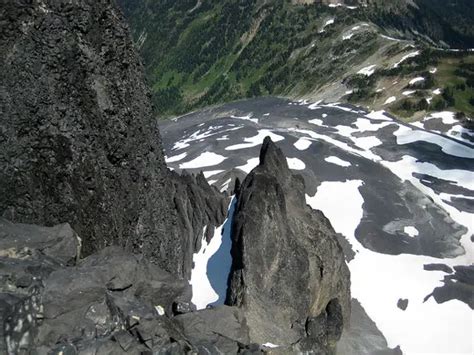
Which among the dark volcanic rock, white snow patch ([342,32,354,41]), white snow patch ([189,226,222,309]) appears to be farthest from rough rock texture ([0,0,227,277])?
white snow patch ([342,32,354,41])

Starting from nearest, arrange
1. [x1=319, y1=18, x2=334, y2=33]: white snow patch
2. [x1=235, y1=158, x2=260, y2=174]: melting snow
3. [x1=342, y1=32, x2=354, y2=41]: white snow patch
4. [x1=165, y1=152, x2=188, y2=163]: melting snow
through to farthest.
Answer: [x1=235, y1=158, x2=260, y2=174]: melting snow, [x1=165, y1=152, x2=188, y2=163]: melting snow, [x1=342, y1=32, x2=354, y2=41]: white snow patch, [x1=319, y1=18, x2=334, y2=33]: white snow patch

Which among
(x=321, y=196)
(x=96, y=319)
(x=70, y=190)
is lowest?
(x=321, y=196)

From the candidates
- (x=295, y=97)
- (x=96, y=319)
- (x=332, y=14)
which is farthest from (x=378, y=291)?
(x=332, y=14)

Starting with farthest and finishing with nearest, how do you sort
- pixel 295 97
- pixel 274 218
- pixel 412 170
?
pixel 295 97
pixel 412 170
pixel 274 218

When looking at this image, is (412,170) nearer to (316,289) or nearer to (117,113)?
(316,289)

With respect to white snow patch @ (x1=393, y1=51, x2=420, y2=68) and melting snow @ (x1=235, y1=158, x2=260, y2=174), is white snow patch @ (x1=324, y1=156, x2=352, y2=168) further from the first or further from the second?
white snow patch @ (x1=393, y1=51, x2=420, y2=68)

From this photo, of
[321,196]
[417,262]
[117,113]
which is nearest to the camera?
[117,113]

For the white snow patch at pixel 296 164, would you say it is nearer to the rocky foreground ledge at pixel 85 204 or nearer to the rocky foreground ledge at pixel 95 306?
the rocky foreground ledge at pixel 95 306

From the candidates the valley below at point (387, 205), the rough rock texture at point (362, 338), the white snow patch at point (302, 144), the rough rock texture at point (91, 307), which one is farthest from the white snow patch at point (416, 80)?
the rough rock texture at point (91, 307)
